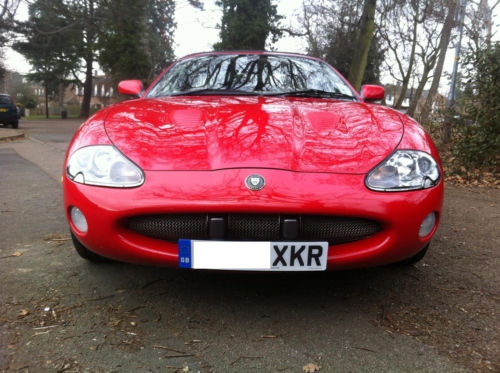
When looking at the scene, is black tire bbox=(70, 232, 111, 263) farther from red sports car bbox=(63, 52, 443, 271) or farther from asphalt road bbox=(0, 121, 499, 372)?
red sports car bbox=(63, 52, 443, 271)

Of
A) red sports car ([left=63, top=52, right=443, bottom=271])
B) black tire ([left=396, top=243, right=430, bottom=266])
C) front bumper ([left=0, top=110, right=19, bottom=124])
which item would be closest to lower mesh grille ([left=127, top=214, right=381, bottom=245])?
red sports car ([left=63, top=52, right=443, bottom=271])

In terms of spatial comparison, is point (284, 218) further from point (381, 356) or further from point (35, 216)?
point (35, 216)

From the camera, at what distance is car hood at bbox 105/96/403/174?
1845 millimetres

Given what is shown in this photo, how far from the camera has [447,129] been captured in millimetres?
7133

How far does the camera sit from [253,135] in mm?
1998

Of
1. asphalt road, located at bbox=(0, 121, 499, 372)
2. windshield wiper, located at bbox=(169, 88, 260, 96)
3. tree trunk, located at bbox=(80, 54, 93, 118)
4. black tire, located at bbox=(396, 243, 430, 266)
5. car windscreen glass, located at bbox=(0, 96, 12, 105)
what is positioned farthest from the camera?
tree trunk, located at bbox=(80, 54, 93, 118)

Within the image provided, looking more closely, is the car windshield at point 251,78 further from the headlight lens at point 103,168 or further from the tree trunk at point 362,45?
the tree trunk at point 362,45

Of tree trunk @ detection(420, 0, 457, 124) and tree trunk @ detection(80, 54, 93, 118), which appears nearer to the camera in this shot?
tree trunk @ detection(420, 0, 457, 124)

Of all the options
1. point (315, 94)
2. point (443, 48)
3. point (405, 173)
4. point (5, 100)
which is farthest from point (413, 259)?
point (5, 100)

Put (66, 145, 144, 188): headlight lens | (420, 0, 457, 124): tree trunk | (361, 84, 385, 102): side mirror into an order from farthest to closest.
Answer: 1. (420, 0, 457, 124): tree trunk
2. (361, 84, 385, 102): side mirror
3. (66, 145, 144, 188): headlight lens

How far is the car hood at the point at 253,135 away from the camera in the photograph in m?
1.84

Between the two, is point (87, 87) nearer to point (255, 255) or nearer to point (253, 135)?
point (253, 135)

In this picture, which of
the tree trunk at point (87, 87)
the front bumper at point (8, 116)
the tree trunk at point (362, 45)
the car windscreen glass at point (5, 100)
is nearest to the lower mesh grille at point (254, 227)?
the tree trunk at point (362, 45)

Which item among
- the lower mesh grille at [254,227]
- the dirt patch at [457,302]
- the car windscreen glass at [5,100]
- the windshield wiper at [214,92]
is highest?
the windshield wiper at [214,92]
